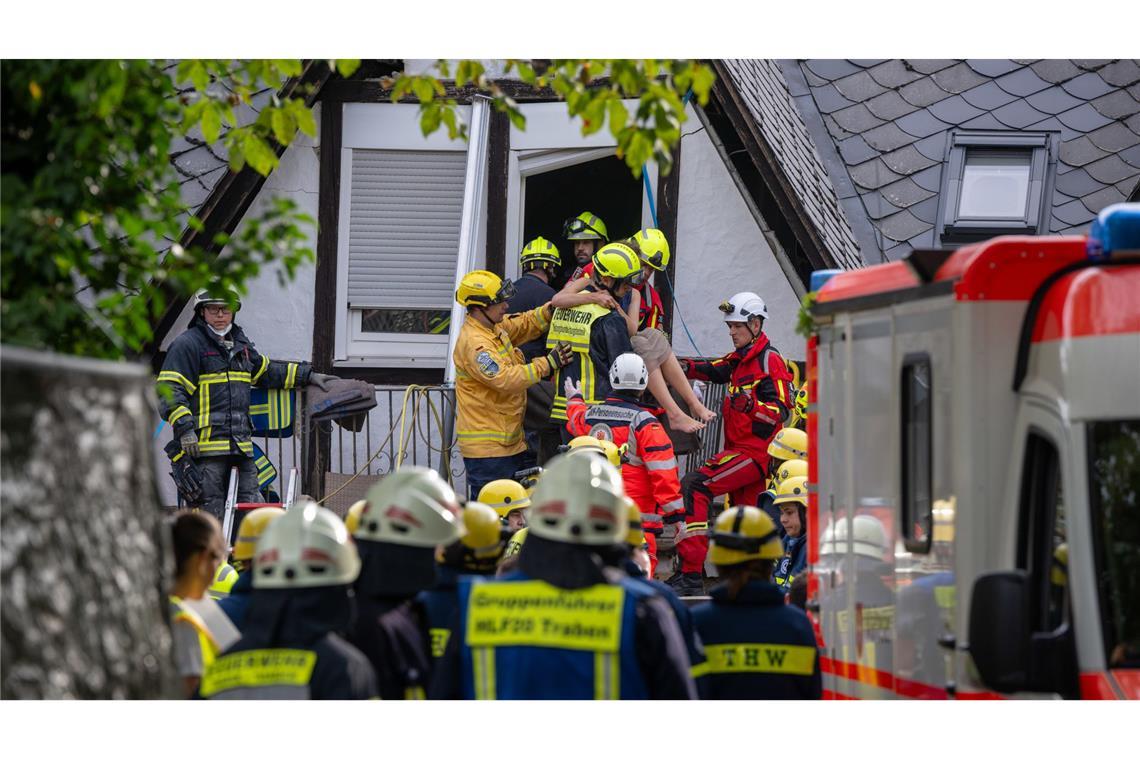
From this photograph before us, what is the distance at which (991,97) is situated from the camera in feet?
52.2

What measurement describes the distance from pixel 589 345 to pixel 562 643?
25.1ft

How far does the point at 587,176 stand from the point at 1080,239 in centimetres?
1038

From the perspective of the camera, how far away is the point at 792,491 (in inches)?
413

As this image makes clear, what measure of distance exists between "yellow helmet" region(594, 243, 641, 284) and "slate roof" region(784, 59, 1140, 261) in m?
3.53

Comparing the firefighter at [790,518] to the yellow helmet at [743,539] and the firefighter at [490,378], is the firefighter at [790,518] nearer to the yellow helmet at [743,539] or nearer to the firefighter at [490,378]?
the firefighter at [490,378]

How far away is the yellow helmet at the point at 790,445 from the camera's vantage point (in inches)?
457

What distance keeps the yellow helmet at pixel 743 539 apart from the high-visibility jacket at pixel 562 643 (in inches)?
59.5

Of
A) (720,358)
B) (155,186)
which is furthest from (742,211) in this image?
(155,186)

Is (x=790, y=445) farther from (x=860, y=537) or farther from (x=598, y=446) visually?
(x=860, y=537)

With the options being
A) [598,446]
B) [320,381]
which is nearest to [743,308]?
[598,446]

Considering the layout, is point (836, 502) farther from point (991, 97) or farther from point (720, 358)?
point (991, 97)

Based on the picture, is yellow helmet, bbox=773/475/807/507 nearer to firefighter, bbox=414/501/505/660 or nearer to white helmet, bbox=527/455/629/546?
firefighter, bbox=414/501/505/660

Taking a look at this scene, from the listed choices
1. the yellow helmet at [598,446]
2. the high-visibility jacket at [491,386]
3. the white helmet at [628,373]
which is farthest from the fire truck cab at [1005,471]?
the high-visibility jacket at [491,386]

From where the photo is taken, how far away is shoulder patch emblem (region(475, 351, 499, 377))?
12430mm
